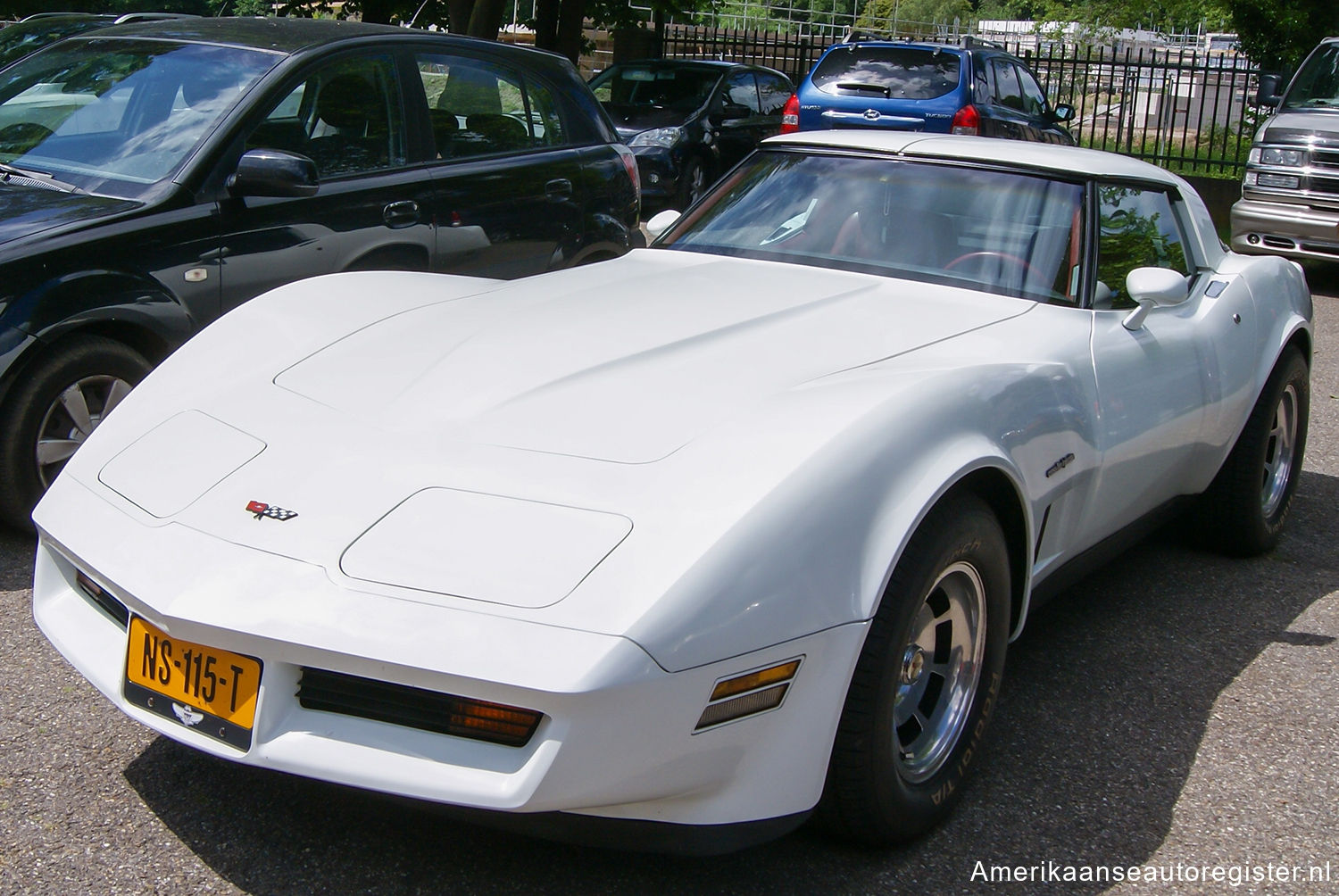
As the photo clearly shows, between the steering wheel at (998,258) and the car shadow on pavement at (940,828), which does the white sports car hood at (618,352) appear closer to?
the steering wheel at (998,258)

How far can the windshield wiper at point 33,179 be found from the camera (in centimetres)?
453

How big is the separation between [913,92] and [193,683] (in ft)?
34.1

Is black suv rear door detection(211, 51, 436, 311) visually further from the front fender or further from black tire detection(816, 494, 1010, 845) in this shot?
black tire detection(816, 494, 1010, 845)

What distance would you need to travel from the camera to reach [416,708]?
2.15 meters

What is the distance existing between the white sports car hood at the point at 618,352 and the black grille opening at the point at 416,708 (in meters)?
0.56

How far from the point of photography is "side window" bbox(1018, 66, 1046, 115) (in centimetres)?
1258

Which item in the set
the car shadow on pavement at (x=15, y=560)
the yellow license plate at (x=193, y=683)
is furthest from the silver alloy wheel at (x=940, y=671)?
the car shadow on pavement at (x=15, y=560)

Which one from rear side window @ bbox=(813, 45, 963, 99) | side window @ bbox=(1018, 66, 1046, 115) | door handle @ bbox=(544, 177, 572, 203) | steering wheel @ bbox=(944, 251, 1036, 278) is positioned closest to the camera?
steering wheel @ bbox=(944, 251, 1036, 278)

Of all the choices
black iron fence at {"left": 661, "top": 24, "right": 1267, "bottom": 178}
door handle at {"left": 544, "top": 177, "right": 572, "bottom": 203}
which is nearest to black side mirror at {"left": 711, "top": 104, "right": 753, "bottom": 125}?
black iron fence at {"left": 661, "top": 24, "right": 1267, "bottom": 178}

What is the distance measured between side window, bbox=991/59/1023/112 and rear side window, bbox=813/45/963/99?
0.66m

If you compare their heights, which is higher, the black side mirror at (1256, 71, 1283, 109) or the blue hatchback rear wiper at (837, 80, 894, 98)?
the black side mirror at (1256, 71, 1283, 109)

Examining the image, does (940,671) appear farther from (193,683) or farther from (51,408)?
(51,408)

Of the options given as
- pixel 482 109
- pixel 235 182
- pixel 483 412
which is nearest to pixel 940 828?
pixel 483 412

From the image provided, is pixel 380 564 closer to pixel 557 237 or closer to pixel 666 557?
pixel 666 557
